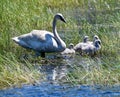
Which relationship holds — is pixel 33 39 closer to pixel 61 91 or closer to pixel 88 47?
pixel 88 47

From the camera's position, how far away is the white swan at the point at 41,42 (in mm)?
13673

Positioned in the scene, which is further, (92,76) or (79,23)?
(79,23)

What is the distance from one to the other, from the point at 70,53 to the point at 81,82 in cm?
411

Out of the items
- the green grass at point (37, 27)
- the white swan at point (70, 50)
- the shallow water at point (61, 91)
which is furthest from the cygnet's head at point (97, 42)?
the shallow water at point (61, 91)

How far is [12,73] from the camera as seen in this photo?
33.7 ft

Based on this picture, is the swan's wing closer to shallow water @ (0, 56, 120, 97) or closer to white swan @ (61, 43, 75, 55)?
white swan @ (61, 43, 75, 55)

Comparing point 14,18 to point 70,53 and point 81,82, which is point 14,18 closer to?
point 70,53

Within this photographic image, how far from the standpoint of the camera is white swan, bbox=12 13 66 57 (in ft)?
44.9

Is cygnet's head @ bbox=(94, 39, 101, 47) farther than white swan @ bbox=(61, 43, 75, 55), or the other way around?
white swan @ bbox=(61, 43, 75, 55)

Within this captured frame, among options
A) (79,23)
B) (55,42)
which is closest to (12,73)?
(55,42)

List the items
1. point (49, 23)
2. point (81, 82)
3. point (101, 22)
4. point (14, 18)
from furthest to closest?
point (101, 22) → point (49, 23) → point (14, 18) → point (81, 82)

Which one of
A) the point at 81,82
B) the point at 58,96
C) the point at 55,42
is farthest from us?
the point at 55,42

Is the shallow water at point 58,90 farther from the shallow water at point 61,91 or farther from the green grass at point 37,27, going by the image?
the green grass at point 37,27

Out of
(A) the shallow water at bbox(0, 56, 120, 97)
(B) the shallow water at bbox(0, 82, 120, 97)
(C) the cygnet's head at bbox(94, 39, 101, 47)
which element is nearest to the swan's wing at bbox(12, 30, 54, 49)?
(C) the cygnet's head at bbox(94, 39, 101, 47)
